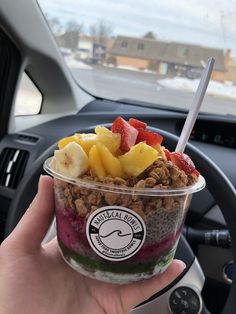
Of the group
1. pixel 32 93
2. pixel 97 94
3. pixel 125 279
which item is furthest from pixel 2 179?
pixel 125 279

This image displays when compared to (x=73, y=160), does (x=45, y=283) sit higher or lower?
lower

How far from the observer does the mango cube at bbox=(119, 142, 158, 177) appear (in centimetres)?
76

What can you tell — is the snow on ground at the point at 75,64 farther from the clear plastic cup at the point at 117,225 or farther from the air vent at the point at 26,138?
the clear plastic cup at the point at 117,225

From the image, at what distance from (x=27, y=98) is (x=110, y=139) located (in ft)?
6.29

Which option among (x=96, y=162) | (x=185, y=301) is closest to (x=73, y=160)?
(x=96, y=162)

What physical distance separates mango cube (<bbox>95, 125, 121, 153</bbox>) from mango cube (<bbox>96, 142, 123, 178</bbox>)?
13 millimetres

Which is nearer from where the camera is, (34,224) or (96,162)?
(96,162)

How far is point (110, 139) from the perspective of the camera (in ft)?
2.58

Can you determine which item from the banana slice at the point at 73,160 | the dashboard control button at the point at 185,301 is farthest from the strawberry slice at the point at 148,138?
the dashboard control button at the point at 185,301

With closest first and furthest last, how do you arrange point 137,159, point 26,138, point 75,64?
point 137,159 → point 26,138 → point 75,64

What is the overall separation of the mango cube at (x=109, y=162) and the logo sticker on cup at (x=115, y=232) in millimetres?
55

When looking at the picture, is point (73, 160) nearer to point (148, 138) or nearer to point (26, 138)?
point (148, 138)

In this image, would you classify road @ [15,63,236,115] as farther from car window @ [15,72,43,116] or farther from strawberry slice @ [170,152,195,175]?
strawberry slice @ [170,152,195,175]

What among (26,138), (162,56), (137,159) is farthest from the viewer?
(162,56)
